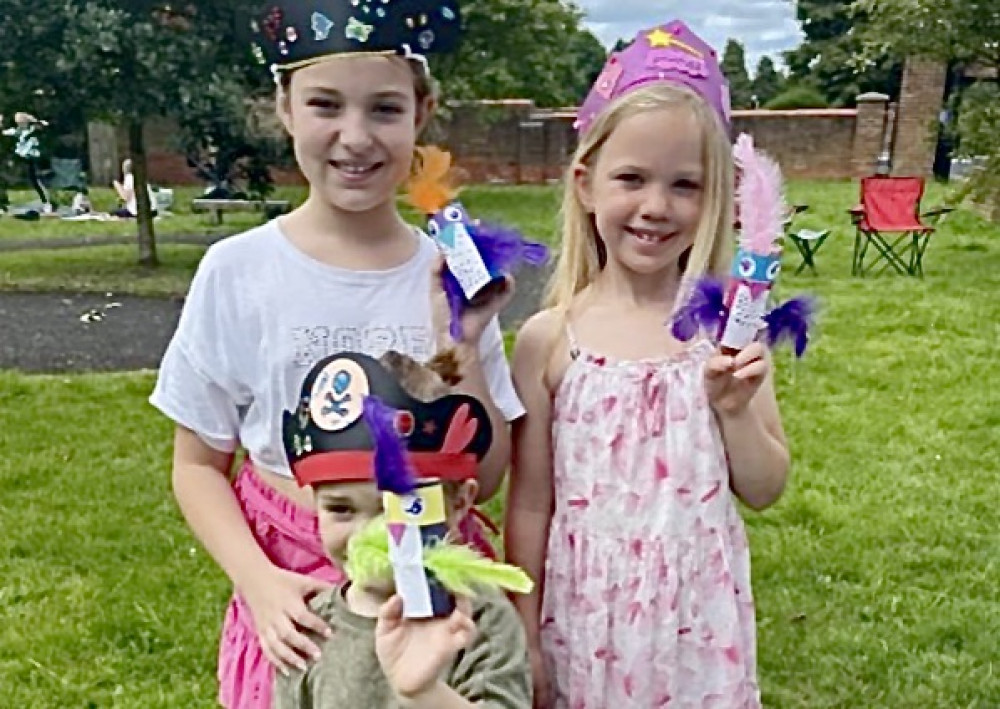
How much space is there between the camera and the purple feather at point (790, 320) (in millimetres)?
1941

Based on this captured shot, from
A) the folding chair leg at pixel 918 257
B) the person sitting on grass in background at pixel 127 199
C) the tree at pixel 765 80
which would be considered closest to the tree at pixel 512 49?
the person sitting on grass in background at pixel 127 199

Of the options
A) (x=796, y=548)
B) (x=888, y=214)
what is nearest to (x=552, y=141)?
(x=888, y=214)

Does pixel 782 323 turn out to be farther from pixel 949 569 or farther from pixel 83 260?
pixel 83 260

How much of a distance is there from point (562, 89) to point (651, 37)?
67.6 feet

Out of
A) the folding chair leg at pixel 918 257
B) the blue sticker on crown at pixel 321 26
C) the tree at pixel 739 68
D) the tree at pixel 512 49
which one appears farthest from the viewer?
the tree at pixel 739 68

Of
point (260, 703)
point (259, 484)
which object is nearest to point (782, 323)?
point (259, 484)

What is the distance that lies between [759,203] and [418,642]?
825mm

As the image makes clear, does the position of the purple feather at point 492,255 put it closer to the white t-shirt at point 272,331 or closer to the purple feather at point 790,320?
the white t-shirt at point 272,331

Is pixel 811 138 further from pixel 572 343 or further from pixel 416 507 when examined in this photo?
pixel 416 507

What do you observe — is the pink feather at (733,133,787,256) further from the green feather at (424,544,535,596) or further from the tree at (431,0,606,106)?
the tree at (431,0,606,106)

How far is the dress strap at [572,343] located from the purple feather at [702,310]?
21 centimetres

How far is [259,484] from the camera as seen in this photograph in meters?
2.14

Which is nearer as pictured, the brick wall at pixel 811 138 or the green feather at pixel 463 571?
the green feather at pixel 463 571

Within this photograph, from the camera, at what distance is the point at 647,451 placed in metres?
2.18
